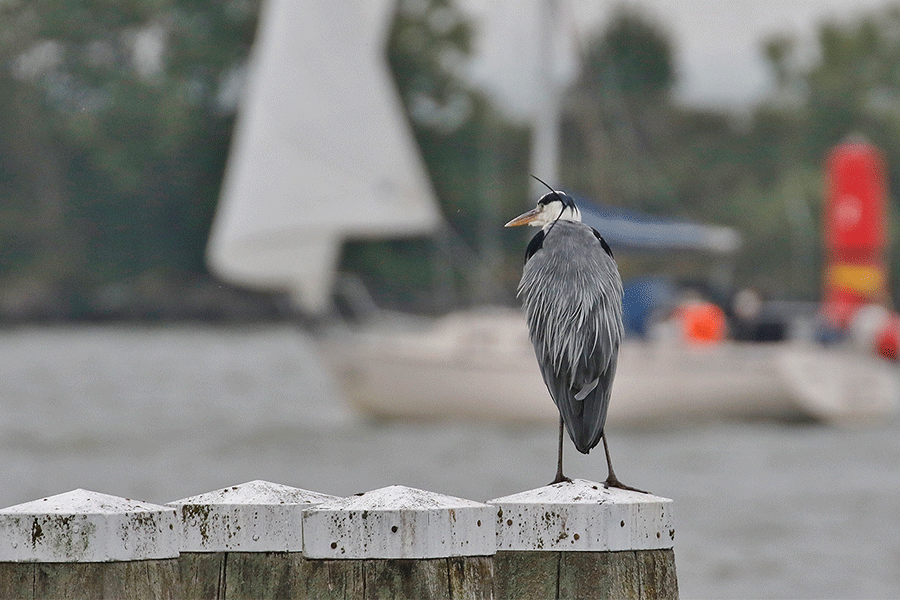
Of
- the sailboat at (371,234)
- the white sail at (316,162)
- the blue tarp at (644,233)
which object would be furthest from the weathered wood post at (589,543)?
the white sail at (316,162)

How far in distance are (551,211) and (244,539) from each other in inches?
63.8

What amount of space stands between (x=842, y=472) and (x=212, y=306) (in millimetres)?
48260

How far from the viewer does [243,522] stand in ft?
12.6

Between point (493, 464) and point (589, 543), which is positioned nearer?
point (589, 543)

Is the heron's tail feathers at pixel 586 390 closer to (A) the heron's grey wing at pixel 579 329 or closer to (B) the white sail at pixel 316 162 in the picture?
(A) the heron's grey wing at pixel 579 329

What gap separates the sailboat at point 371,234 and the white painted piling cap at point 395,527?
20136 millimetres

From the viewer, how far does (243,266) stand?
24.9 m

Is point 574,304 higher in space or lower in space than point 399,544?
higher

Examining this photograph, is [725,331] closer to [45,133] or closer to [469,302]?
[469,302]

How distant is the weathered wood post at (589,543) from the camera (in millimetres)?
3678

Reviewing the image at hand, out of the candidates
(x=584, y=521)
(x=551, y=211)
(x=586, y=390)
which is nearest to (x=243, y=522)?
(x=584, y=521)

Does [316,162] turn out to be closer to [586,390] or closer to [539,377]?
[539,377]

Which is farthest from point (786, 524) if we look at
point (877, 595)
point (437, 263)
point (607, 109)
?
point (437, 263)

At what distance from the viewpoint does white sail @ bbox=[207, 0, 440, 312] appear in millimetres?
24281
